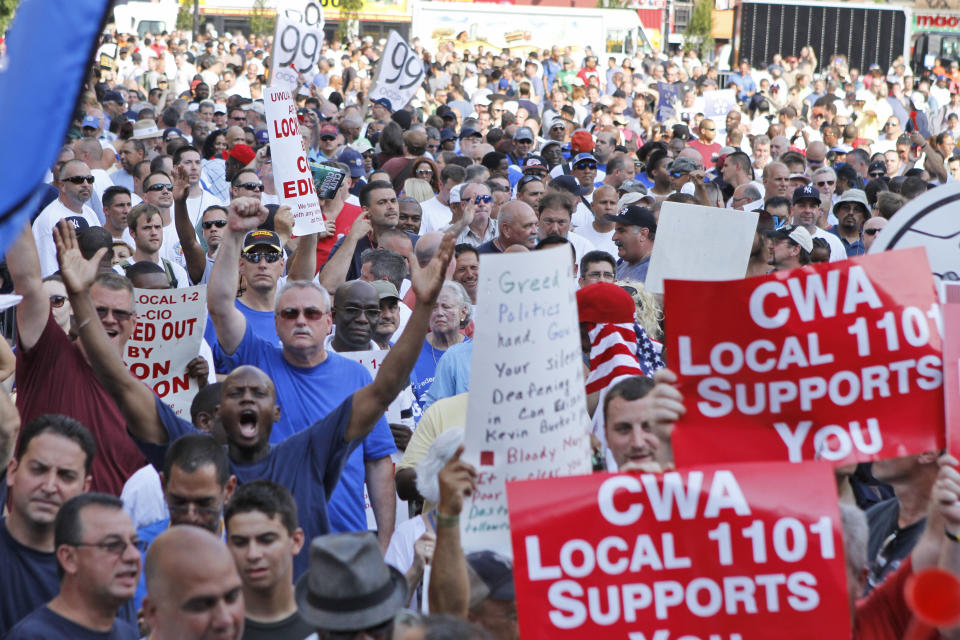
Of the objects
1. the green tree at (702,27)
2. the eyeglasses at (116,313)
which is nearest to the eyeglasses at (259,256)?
the eyeglasses at (116,313)

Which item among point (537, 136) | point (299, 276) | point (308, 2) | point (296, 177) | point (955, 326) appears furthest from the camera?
point (537, 136)

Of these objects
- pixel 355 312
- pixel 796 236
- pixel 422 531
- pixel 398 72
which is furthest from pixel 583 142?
pixel 422 531

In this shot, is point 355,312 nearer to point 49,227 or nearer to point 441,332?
point 441,332

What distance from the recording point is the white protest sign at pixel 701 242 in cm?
702

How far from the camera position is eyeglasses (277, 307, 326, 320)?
19.5ft

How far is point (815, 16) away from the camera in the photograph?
3788 cm

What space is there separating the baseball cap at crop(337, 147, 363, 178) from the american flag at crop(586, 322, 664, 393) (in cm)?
790

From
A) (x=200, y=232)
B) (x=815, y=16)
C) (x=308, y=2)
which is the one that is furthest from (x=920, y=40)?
(x=200, y=232)

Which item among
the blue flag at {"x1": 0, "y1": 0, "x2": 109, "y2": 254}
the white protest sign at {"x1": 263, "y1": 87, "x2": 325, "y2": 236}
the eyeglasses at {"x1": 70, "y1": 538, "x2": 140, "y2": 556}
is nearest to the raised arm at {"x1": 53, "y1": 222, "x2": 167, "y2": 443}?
the eyeglasses at {"x1": 70, "y1": 538, "x2": 140, "y2": 556}

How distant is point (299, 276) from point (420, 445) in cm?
237

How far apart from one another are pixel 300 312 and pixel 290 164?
9.41 feet

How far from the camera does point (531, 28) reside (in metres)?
37.1

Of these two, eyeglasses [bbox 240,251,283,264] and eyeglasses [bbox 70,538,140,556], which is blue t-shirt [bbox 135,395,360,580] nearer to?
eyeglasses [bbox 70,538,140,556]

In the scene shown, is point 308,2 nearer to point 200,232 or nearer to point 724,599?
point 200,232
